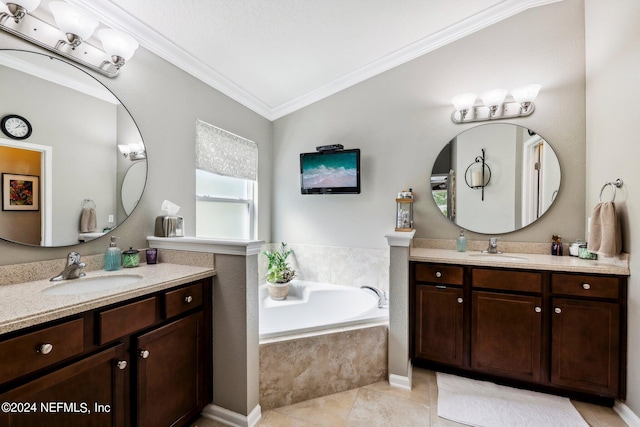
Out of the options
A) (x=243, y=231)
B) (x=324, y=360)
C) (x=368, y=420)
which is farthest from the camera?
(x=243, y=231)

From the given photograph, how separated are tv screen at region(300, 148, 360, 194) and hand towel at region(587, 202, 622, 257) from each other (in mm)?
1804

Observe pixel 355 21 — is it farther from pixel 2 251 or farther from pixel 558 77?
pixel 2 251

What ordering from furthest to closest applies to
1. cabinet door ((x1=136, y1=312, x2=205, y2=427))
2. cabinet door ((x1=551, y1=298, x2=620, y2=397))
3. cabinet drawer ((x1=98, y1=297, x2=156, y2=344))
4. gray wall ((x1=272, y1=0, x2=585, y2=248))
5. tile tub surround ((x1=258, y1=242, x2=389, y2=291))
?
tile tub surround ((x1=258, y1=242, x2=389, y2=291))
gray wall ((x1=272, y1=0, x2=585, y2=248))
cabinet door ((x1=551, y1=298, x2=620, y2=397))
cabinet door ((x1=136, y1=312, x2=205, y2=427))
cabinet drawer ((x1=98, y1=297, x2=156, y2=344))

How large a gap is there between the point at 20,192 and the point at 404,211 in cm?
269

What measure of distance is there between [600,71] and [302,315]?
3172mm

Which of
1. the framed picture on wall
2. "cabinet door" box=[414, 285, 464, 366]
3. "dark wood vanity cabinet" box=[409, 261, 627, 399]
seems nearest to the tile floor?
"dark wood vanity cabinet" box=[409, 261, 627, 399]

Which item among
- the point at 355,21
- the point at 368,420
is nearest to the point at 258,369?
the point at 368,420

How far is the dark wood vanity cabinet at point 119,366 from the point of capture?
A: 948mm

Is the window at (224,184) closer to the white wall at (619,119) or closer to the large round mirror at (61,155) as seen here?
the large round mirror at (61,155)

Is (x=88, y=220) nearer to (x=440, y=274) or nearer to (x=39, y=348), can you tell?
(x=39, y=348)

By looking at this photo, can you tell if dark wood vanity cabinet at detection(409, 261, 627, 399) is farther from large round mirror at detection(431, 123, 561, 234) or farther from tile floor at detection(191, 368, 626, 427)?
large round mirror at detection(431, 123, 561, 234)

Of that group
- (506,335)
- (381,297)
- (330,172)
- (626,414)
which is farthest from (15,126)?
(626,414)

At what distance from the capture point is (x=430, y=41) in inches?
104

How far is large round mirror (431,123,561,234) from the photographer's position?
2.39m
